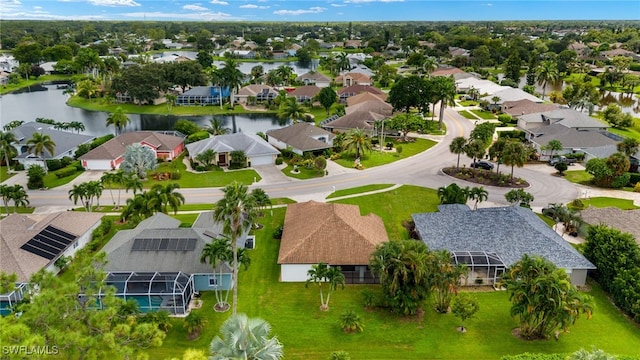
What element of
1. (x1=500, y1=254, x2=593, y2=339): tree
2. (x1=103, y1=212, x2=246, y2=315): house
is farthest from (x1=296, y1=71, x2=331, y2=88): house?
(x1=500, y1=254, x2=593, y2=339): tree

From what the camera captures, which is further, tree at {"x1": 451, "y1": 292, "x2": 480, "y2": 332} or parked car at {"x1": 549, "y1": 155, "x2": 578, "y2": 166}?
parked car at {"x1": 549, "y1": 155, "x2": 578, "y2": 166}

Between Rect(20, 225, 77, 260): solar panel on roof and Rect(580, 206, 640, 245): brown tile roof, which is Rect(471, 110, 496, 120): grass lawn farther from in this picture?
Rect(20, 225, 77, 260): solar panel on roof

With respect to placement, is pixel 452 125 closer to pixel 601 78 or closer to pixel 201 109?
pixel 201 109

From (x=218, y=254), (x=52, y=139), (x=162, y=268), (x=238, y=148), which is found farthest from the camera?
(x=52, y=139)

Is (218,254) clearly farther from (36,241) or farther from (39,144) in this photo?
(39,144)

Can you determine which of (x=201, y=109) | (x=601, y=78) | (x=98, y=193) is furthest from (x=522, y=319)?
(x=601, y=78)

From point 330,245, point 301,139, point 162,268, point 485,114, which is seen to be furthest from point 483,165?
point 162,268
